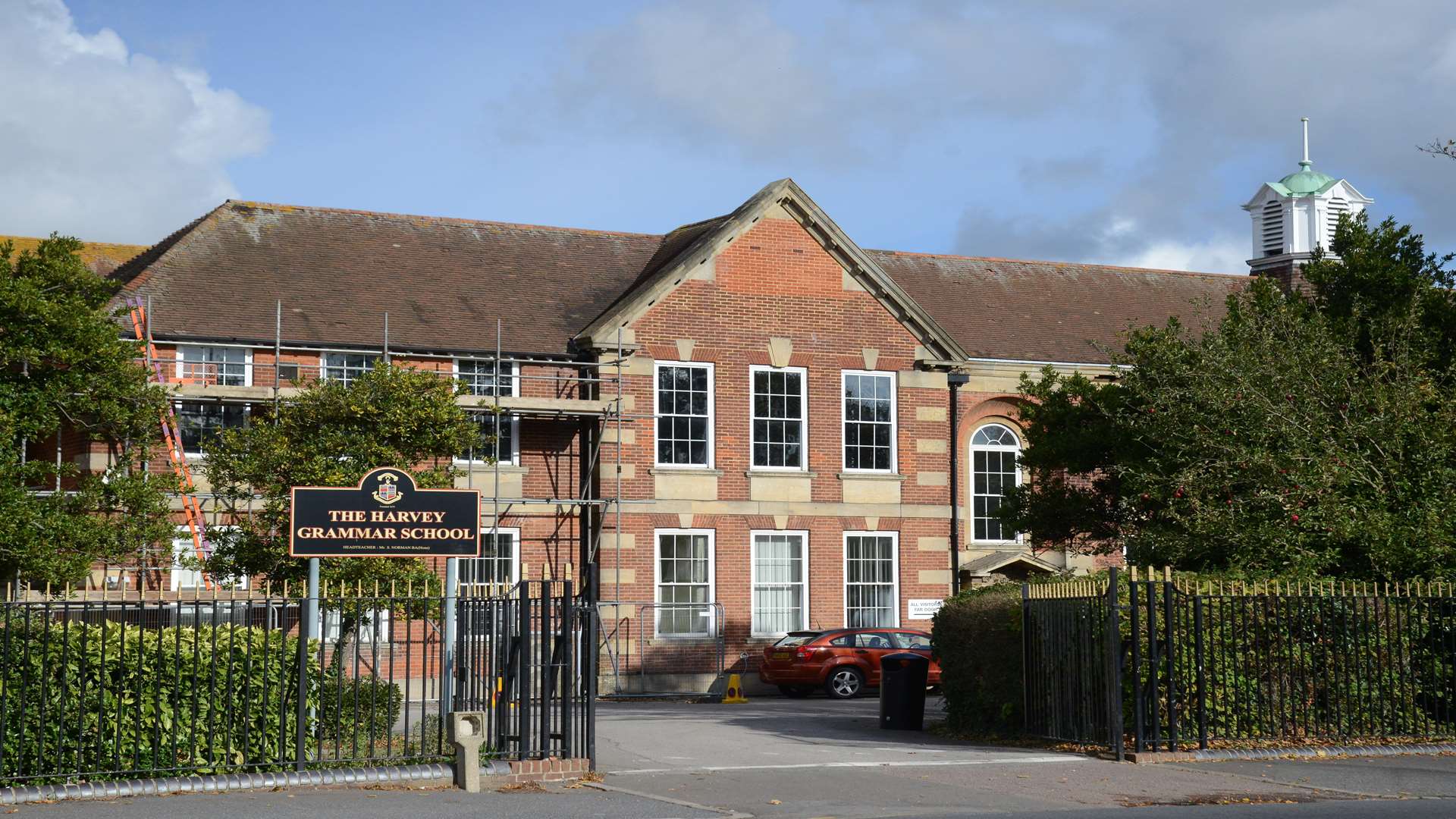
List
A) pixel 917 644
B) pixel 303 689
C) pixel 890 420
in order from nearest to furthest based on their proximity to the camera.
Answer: pixel 303 689
pixel 917 644
pixel 890 420

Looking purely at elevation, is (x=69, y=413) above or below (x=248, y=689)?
above

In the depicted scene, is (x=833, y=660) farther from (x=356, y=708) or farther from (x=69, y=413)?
(x=356, y=708)

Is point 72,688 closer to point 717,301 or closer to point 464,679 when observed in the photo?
point 464,679

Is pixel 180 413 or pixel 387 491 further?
pixel 180 413

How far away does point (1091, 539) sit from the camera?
25.5m

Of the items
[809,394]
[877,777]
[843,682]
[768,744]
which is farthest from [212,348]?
[877,777]

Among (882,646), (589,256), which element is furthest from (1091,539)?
(589,256)

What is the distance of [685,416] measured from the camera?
29.5 metres

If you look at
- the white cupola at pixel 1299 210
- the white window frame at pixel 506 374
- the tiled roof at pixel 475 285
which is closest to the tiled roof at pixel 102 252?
the tiled roof at pixel 475 285

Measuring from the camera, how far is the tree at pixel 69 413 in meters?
21.3

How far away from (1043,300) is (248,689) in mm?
25239

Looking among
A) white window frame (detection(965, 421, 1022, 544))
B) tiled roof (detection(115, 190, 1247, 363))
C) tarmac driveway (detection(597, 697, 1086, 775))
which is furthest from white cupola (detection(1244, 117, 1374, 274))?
tarmac driveway (detection(597, 697, 1086, 775))

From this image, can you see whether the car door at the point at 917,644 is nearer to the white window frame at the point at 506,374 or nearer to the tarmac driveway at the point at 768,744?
the tarmac driveway at the point at 768,744

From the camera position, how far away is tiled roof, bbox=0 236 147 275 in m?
31.9
